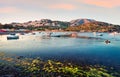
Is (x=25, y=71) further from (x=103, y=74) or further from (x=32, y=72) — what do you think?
(x=103, y=74)

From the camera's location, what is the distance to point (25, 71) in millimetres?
43719

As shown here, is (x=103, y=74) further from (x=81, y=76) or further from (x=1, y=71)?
(x=1, y=71)

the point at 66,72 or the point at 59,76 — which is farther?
the point at 66,72

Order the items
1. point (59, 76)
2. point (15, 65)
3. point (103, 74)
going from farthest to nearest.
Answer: point (15, 65) < point (103, 74) < point (59, 76)

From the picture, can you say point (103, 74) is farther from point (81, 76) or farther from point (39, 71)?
point (39, 71)

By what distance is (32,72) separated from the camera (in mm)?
43062

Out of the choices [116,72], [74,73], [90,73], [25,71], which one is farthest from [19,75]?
[116,72]

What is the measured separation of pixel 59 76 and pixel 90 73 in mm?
6675

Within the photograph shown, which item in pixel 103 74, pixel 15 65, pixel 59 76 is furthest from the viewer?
pixel 15 65

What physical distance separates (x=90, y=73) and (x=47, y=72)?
8.15 metres

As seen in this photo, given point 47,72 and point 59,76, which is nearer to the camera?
point 59,76

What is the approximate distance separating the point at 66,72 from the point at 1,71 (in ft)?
40.8

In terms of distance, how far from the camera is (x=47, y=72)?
142 feet

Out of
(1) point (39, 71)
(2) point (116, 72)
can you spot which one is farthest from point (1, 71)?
(2) point (116, 72)
